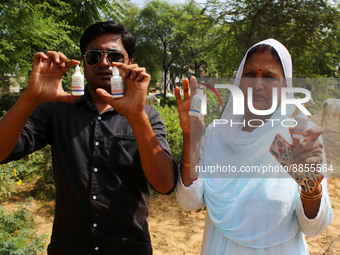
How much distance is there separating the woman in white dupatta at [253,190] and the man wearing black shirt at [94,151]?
0.21m

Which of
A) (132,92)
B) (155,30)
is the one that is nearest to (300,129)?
(132,92)

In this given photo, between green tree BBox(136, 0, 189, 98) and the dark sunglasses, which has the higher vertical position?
green tree BBox(136, 0, 189, 98)

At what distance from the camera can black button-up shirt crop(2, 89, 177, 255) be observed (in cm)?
145

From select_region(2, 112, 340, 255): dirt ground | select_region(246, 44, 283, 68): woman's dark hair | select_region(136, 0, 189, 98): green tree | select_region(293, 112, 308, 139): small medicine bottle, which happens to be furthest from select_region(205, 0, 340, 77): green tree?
select_region(136, 0, 189, 98): green tree

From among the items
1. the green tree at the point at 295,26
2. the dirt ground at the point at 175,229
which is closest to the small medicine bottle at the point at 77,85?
the dirt ground at the point at 175,229

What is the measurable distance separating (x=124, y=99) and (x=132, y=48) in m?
0.50

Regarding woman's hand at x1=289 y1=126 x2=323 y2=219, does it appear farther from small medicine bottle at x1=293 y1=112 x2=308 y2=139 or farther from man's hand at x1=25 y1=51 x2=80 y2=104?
man's hand at x1=25 y1=51 x2=80 y2=104

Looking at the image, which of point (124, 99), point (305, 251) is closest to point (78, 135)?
point (124, 99)

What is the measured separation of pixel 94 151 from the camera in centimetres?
147

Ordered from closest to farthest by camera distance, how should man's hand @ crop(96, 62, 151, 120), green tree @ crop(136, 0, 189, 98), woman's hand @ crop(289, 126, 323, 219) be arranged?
woman's hand @ crop(289, 126, 323, 219) → man's hand @ crop(96, 62, 151, 120) → green tree @ crop(136, 0, 189, 98)

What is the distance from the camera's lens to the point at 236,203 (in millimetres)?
1437

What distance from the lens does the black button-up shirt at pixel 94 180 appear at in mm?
1446

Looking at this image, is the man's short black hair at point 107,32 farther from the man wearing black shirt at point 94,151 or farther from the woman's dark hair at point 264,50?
the woman's dark hair at point 264,50

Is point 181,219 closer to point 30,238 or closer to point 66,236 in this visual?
point 30,238
